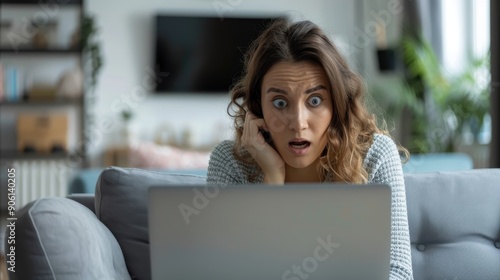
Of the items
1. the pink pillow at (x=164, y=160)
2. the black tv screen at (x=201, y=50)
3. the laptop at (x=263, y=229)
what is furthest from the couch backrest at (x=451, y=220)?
the black tv screen at (x=201, y=50)

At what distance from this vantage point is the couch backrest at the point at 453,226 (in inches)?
87.0

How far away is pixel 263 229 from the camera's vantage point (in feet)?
4.36

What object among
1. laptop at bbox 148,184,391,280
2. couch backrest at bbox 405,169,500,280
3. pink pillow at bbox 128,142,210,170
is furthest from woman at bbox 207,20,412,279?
pink pillow at bbox 128,142,210,170

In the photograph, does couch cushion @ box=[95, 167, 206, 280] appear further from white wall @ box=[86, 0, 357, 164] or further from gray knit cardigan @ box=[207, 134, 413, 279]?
white wall @ box=[86, 0, 357, 164]

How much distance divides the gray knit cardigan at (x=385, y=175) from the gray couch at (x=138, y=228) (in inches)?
5.8

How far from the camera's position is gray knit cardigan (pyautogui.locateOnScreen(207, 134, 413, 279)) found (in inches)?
70.7

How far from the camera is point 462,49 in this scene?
628 cm

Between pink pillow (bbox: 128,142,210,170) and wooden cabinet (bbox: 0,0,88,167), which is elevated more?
wooden cabinet (bbox: 0,0,88,167)

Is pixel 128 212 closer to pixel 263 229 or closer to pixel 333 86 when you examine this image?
pixel 333 86

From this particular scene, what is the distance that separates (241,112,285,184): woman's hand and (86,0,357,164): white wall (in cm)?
506

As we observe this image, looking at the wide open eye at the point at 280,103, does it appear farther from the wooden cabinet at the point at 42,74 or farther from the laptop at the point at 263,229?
the wooden cabinet at the point at 42,74

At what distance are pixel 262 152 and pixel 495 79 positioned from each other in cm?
274

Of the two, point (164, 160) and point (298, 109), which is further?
point (164, 160)

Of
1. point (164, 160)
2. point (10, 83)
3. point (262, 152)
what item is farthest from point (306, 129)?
point (10, 83)
